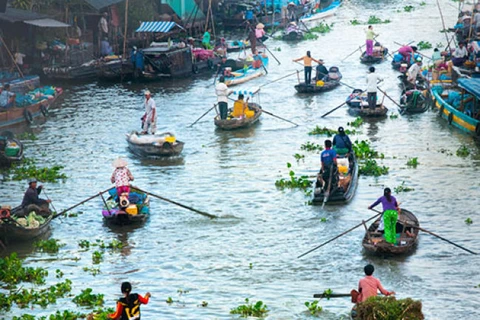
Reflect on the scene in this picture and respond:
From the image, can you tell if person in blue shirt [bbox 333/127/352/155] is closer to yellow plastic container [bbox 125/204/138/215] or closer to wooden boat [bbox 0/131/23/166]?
yellow plastic container [bbox 125/204/138/215]

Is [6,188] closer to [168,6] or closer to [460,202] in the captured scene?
[460,202]

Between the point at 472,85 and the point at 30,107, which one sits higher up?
the point at 472,85

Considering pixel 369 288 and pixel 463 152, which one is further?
pixel 463 152

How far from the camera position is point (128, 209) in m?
21.2

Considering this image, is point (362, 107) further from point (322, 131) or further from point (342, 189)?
point (342, 189)

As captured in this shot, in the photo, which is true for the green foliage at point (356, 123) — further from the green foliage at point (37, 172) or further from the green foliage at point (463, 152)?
the green foliage at point (37, 172)

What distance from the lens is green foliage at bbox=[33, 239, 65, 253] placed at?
66.2 ft

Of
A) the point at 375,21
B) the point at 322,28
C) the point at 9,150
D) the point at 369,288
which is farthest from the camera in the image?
the point at 375,21

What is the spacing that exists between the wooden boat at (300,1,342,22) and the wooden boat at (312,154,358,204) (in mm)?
36220

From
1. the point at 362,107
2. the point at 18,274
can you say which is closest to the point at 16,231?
the point at 18,274

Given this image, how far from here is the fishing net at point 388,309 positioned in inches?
559

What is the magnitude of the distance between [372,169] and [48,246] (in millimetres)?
9395

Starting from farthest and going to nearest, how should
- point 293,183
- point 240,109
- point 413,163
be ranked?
point 240,109 < point 413,163 < point 293,183

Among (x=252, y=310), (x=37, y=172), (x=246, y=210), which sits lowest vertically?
(x=37, y=172)
